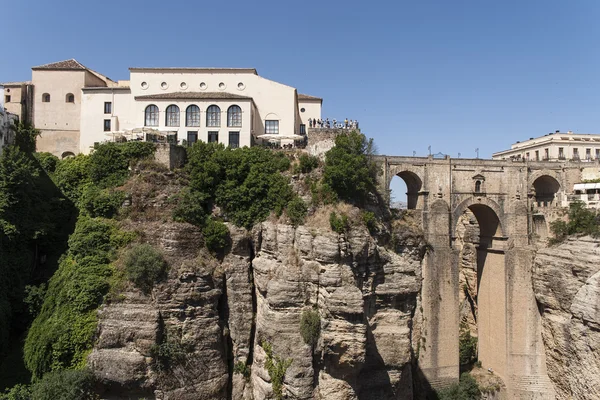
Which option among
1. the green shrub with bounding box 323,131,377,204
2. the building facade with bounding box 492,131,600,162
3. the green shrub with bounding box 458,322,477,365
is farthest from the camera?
the building facade with bounding box 492,131,600,162

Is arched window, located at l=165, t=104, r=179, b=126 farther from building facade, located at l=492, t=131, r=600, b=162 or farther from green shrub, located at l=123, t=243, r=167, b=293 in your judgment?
building facade, located at l=492, t=131, r=600, b=162

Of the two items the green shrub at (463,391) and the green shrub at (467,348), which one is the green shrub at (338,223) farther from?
the green shrub at (467,348)

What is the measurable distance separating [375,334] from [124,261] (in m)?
14.3

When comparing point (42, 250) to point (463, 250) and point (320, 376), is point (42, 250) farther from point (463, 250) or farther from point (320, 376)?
point (463, 250)

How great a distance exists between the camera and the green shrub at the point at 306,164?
82.9 feet

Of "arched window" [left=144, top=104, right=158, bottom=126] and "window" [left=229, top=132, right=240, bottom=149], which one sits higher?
"arched window" [left=144, top=104, right=158, bottom=126]

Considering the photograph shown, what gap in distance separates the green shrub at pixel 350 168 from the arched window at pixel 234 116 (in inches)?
345

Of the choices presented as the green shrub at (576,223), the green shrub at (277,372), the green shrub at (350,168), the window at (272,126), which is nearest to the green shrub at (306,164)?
the green shrub at (350,168)

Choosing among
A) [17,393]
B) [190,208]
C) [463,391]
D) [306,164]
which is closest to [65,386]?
[17,393]

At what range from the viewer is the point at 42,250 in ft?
81.8

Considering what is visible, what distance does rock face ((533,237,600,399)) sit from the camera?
24734 mm

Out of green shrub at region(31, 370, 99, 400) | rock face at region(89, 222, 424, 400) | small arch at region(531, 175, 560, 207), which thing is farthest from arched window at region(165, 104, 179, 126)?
small arch at region(531, 175, 560, 207)

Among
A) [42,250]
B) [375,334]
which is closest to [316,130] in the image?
[375,334]

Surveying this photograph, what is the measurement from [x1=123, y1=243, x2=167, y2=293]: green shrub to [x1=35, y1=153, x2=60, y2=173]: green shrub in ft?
37.1
